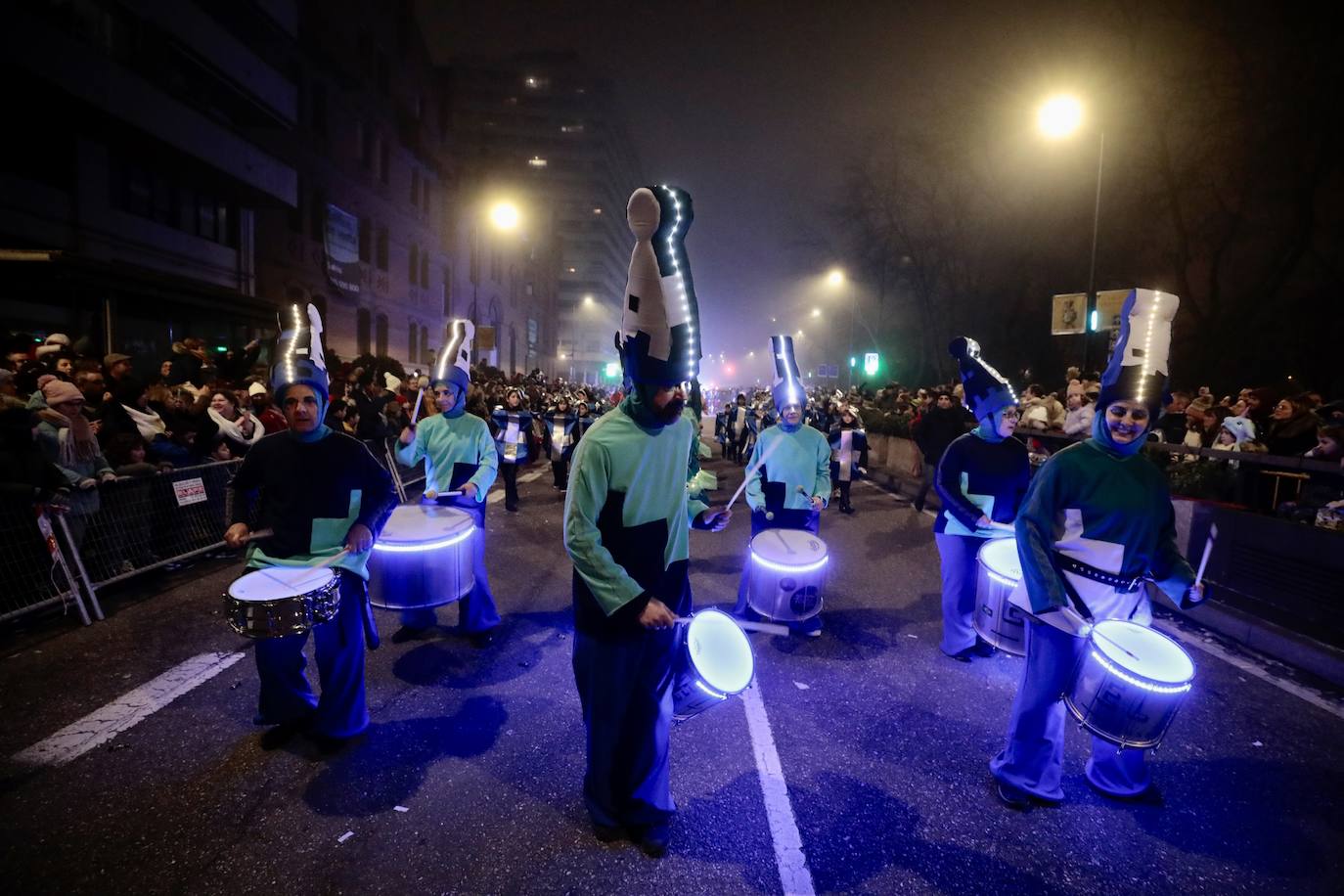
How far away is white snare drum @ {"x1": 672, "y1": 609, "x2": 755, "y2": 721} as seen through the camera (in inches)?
115

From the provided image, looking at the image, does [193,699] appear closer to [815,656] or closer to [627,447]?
[627,447]

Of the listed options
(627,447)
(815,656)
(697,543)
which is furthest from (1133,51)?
(627,447)

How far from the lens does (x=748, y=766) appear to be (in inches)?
147

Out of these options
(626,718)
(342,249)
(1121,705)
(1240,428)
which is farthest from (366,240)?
(1121,705)

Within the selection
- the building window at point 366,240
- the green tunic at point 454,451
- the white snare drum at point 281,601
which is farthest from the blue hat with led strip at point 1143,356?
the building window at point 366,240

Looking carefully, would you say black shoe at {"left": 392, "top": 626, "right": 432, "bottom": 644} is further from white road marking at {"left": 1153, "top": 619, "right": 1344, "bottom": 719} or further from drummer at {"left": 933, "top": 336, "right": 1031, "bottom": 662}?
white road marking at {"left": 1153, "top": 619, "right": 1344, "bottom": 719}

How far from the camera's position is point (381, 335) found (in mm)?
32375

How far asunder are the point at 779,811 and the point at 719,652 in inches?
39.1

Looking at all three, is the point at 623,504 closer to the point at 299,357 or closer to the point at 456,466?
the point at 299,357

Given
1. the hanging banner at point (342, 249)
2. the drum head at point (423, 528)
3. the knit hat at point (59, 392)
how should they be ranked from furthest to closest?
the hanging banner at point (342, 249) < the knit hat at point (59, 392) < the drum head at point (423, 528)

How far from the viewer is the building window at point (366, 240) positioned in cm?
3036

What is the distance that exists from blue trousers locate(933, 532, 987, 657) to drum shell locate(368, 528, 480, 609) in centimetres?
404

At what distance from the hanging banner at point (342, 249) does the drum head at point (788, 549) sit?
90.1ft

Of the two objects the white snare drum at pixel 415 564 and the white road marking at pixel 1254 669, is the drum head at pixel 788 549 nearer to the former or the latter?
the white snare drum at pixel 415 564
